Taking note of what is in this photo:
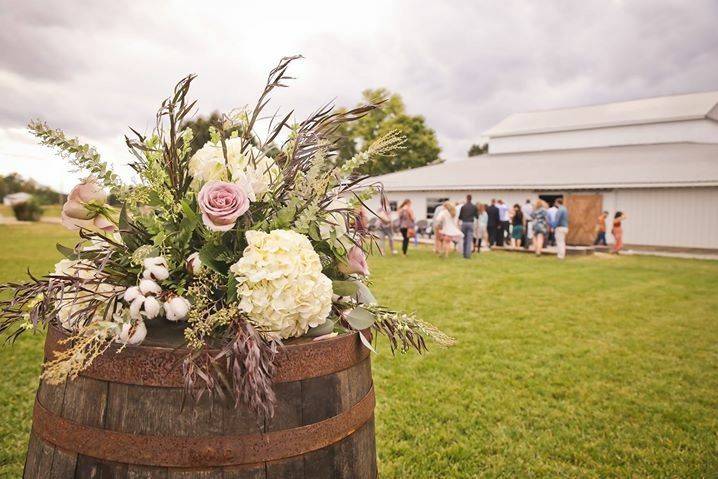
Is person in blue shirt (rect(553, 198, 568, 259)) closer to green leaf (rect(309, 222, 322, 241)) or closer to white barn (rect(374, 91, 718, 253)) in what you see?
white barn (rect(374, 91, 718, 253))

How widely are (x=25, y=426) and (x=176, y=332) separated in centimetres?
309

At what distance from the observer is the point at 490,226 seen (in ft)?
62.9

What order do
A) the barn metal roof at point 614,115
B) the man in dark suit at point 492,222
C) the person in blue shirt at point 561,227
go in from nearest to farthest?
the person in blue shirt at point 561,227 < the man in dark suit at point 492,222 < the barn metal roof at point 614,115

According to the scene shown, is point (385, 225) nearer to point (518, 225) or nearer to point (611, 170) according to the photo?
point (518, 225)

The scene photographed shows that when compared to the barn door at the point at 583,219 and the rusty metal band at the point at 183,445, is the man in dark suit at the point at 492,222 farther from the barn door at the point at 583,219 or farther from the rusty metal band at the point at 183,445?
the rusty metal band at the point at 183,445

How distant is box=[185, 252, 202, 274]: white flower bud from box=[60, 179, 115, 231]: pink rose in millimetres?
418

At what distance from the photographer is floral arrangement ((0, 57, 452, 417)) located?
1.38m

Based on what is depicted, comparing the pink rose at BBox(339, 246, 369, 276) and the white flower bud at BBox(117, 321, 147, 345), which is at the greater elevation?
the pink rose at BBox(339, 246, 369, 276)

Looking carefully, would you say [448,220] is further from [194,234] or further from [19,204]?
[19,204]

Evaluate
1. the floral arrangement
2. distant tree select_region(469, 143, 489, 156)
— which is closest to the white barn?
the floral arrangement

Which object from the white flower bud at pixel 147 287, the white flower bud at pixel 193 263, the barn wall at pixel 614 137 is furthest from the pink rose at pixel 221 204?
the barn wall at pixel 614 137

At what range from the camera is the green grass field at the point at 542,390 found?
341 centimetres

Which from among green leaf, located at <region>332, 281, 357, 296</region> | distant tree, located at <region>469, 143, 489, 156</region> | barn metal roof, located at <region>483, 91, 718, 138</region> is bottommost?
green leaf, located at <region>332, 281, 357, 296</region>

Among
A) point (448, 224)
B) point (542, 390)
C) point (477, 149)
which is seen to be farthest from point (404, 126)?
point (542, 390)
